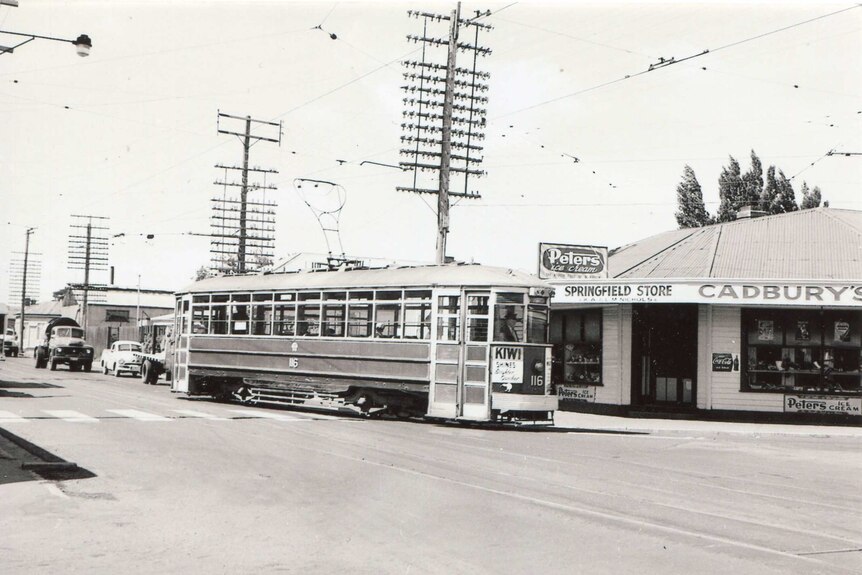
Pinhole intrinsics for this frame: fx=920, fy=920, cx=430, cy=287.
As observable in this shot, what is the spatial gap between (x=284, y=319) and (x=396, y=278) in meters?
3.59

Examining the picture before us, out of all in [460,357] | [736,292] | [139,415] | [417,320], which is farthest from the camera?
[736,292]

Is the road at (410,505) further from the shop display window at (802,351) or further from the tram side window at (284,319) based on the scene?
the shop display window at (802,351)

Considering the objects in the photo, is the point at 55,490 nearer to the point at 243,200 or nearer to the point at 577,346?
the point at 577,346

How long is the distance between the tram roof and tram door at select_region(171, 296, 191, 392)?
2.16 meters

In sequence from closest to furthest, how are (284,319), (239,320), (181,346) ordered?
(284,319)
(239,320)
(181,346)

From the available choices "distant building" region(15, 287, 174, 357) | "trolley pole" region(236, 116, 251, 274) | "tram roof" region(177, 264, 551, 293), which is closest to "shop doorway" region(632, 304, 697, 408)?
"tram roof" region(177, 264, 551, 293)

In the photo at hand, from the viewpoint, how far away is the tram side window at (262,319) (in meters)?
22.2

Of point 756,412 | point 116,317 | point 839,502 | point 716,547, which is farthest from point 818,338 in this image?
point 116,317

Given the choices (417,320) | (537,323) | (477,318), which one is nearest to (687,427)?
(537,323)

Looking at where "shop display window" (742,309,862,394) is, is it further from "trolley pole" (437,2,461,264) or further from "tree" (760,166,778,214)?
"tree" (760,166,778,214)

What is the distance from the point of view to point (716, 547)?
7.56 meters

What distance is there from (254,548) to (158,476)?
13.0 ft

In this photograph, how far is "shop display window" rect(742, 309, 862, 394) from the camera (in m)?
23.4

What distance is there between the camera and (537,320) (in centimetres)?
1881
